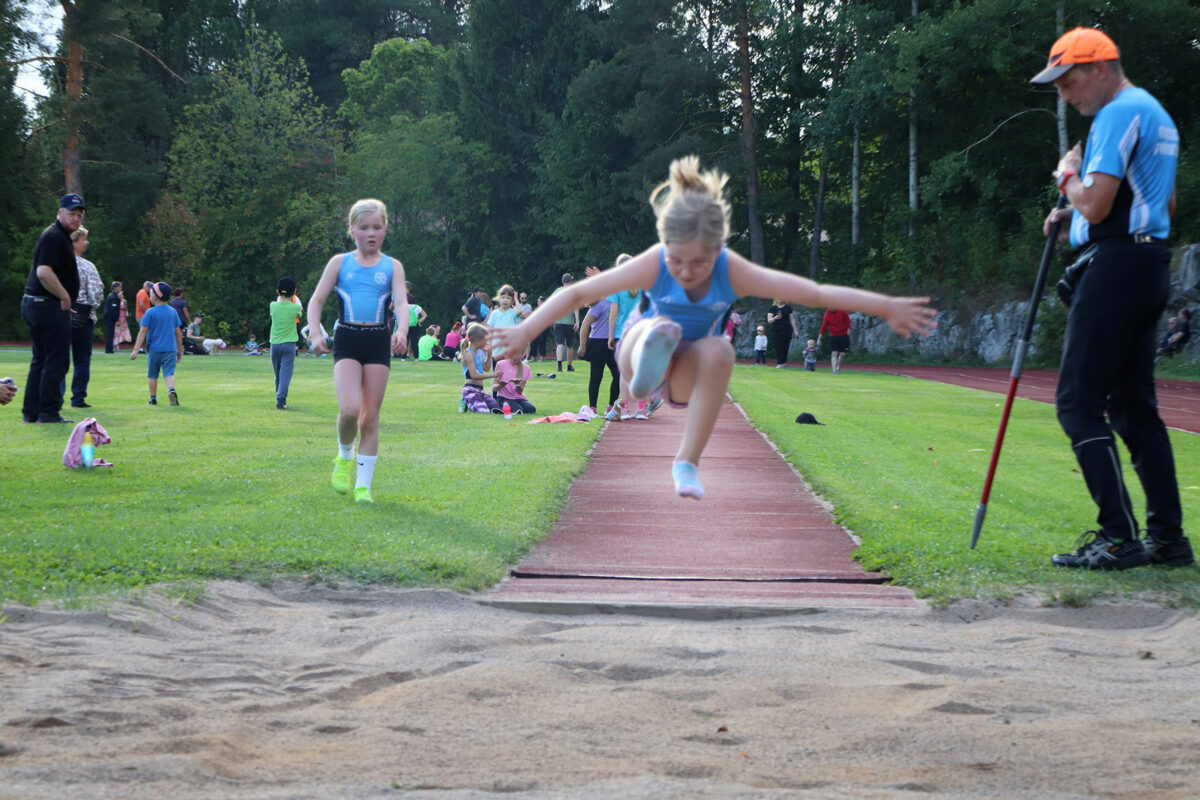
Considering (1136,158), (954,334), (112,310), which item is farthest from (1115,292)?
(954,334)

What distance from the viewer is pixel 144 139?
2189 inches

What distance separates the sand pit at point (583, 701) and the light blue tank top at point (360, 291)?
2.47m

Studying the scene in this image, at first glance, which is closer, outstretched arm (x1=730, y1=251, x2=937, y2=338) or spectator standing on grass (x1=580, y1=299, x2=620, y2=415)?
outstretched arm (x1=730, y1=251, x2=937, y2=338)

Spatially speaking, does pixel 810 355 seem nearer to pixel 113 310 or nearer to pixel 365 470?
pixel 113 310

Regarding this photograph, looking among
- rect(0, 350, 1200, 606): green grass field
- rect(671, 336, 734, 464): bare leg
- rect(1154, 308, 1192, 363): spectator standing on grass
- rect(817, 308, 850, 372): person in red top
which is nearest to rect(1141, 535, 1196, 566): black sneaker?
rect(0, 350, 1200, 606): green grass field

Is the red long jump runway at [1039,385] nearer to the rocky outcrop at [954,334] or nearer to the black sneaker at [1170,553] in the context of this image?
the rocky outcrop at [954,334]

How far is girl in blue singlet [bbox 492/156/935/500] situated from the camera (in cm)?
465

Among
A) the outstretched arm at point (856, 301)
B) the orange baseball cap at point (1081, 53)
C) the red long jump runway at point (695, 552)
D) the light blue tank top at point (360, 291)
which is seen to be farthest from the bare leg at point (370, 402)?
the orange baseball cap at point (1081, 53)

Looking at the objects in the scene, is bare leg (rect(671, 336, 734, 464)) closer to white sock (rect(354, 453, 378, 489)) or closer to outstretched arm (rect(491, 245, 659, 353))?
outstretched arm (rect(491, 245, 659, 353))

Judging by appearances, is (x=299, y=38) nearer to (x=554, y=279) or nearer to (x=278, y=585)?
(x=554, y=279)

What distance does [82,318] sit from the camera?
14.2 metres

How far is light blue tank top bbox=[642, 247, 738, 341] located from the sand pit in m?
1.53

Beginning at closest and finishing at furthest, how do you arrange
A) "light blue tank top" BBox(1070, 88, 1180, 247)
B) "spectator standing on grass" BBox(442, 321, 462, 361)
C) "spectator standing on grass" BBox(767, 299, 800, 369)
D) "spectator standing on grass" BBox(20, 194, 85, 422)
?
"light blue tank top" BBox(1070, 88, 1180, 247) < "spectator standing on grass" BBox(20, 194, 85, 422) < "spectator standing on grass" BBox(767, 299, 800, 369) < "spectator standing on grass" BBox(442, 321, 462, 361)

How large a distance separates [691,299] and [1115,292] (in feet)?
9.09
